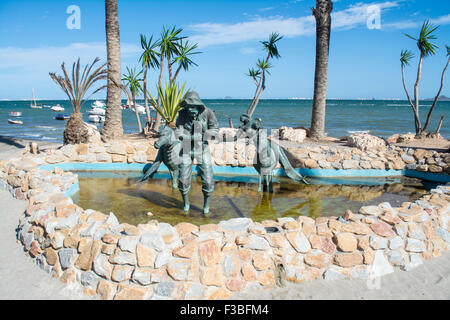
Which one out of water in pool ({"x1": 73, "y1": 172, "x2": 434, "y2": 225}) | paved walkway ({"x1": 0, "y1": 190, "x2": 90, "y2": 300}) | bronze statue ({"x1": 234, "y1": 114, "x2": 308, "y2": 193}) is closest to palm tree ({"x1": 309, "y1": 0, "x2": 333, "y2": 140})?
water in pool ({"x1": 73, "y1": 172, "x2": 434, "y2": 225})

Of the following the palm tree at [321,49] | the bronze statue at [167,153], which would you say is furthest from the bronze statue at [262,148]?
the palm tree at [321,49]

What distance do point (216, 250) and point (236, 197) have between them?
10.3ft

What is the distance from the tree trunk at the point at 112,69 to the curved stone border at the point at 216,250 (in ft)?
24.8

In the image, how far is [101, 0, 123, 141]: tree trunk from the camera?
10828mm

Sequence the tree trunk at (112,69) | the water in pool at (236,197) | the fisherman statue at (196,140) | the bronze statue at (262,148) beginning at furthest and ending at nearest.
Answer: the tree trunk at (112,69) < the bronze statue at (262,148) < the water in pool at (236,197) < the fisherman statue at (196,140)

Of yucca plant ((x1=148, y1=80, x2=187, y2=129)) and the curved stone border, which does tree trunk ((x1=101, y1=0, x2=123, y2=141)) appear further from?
the curved stone border

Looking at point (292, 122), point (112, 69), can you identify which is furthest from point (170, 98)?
point (292, 122)

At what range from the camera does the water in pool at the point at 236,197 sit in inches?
208

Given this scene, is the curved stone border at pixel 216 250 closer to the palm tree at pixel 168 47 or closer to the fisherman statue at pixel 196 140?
the fisherman statue at pixel 196 140

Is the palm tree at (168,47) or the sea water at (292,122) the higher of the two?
the palm tree at (168,47)

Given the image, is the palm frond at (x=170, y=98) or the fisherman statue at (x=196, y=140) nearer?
the fisherman statue at (x=196, y=140)

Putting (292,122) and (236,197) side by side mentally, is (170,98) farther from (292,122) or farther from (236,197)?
(292,122)

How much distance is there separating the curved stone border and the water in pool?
141 centimetres
